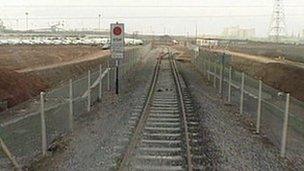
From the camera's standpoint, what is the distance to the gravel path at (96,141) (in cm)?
1127

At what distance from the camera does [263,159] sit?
39.5 ft

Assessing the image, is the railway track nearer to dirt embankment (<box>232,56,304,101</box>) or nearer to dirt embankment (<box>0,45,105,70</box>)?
dirt embankment (<box>232,56,304,101</box>)

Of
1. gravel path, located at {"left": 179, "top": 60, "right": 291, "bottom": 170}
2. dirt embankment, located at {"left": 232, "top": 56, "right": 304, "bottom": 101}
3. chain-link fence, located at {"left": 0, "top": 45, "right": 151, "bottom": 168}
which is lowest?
dirt embankment, located at {"left": 232, "top": 56, "right": 304, "bottom": 101}

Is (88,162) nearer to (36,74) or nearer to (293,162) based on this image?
(293,162)

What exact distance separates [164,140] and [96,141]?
1887 millimetres

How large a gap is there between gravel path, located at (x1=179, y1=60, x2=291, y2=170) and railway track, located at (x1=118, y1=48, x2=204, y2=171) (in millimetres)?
461

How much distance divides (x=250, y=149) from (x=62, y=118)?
19.1 ft

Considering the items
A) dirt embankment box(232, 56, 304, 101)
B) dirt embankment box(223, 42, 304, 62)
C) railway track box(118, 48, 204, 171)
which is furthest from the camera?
dirt embankment box(223, 42, 304, 62)

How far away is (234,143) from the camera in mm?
13836

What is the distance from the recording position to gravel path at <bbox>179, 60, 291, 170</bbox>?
11.5m

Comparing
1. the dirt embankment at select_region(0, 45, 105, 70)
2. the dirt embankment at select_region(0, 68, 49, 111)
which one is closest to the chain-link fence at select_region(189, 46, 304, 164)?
the dirt embankment at select_region(0, 68, 49, 111)

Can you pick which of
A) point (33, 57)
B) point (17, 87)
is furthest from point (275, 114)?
point (33, 57)

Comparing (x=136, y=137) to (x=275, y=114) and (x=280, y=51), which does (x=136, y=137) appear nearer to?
(x=275, y=114)

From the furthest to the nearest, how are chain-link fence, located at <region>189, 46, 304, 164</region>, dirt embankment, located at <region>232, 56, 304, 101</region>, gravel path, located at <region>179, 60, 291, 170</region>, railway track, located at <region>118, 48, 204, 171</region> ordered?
dirt embankment, located at <region>232, 56, 304, 101</region> → chain-link fence, located at <region>189, 46, 304, 164</region> → gravel path, located at <region>179, 60, 291, 170</region> → railway track, located at <region>118, 48, 204, 171</region>
